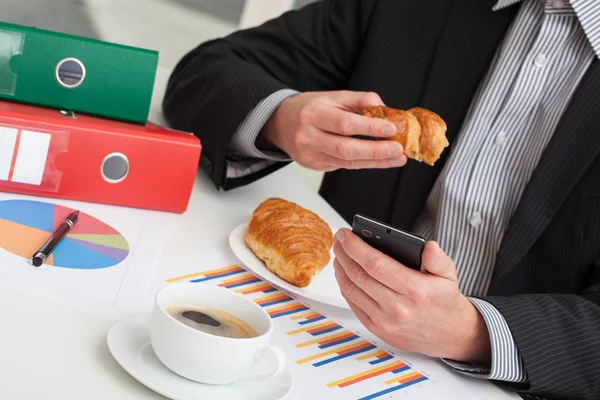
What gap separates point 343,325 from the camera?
105 centimetres

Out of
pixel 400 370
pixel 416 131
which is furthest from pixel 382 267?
pixel 416 131

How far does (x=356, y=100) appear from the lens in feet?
4.19

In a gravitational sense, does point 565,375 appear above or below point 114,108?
below

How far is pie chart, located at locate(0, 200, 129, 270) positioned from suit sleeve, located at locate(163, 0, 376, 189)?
0.34m

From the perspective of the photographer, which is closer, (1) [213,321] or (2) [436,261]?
(1) [213,321]

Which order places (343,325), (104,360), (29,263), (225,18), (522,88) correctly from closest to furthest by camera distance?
(104,360), (29,263), (343,325), (522,88), (225,18)

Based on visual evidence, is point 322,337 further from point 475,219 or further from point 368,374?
point 475,219

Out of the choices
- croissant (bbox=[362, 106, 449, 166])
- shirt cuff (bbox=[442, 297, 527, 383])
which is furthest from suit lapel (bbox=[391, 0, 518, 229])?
shirt cuff (bbox=[442, 297, 527, 383])

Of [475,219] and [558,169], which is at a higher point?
[558,169]

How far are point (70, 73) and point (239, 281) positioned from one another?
0.43 meters

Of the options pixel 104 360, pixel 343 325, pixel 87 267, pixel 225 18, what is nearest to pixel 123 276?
pixel 87 267

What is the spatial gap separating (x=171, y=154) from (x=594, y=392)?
0.70 meters

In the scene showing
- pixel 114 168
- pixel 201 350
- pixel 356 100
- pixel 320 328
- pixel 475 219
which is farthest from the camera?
pixel 475 219

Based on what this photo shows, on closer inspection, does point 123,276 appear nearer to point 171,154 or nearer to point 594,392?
point 171,154
